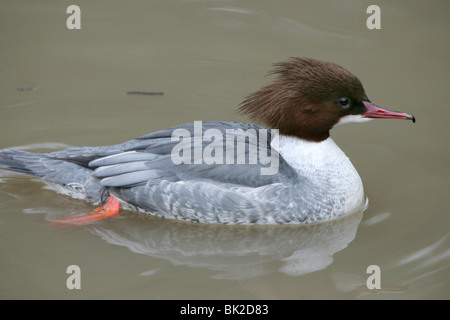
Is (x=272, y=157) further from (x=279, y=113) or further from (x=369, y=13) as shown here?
(x=369, y=13)

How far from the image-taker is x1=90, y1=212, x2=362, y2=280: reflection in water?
18.1 ft

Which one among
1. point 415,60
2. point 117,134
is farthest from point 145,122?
point 415,60

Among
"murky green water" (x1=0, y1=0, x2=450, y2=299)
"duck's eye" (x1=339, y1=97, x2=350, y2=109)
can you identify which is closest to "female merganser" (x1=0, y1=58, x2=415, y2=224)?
"duck's eye" (x1=339, y1=97, x2=350, y2=109)

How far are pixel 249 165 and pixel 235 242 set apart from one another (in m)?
0.67

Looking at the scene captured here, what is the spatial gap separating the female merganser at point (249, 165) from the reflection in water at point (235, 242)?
98 millimetres

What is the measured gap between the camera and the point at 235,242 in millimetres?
5805

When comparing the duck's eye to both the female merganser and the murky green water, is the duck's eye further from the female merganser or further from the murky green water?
the murky green water

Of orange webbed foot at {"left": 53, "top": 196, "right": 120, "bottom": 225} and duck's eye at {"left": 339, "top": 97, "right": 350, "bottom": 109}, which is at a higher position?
duck's eye at {"left": 339, "top": 97, "right": 350, "bottom": 109}

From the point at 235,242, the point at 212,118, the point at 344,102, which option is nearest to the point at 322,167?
the point at 344,102

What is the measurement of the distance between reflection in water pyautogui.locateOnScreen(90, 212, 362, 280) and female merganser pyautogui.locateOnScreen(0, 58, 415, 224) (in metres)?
0.10

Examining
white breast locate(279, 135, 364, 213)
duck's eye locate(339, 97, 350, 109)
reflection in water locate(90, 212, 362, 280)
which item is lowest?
reflection in water locate(90, 212, 362, 280)

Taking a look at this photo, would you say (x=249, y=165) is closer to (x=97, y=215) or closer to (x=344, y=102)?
(x=344, y=102)

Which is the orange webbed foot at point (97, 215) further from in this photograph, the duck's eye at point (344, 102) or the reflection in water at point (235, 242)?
the duck's eye at point (344, 102)

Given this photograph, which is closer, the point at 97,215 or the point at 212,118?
the point at 97,215
